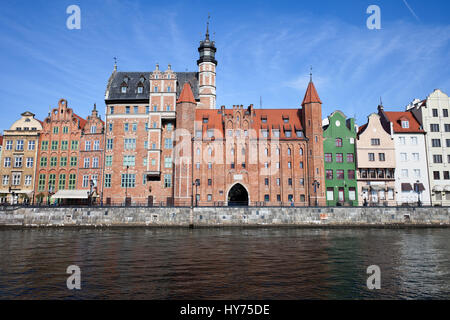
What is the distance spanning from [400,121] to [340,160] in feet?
47.2

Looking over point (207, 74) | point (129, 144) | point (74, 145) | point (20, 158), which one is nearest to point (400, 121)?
point (207, 74)

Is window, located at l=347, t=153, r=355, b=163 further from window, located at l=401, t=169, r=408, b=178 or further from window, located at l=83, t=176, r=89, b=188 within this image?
window, located at l=83, t=176, r=89, b=188

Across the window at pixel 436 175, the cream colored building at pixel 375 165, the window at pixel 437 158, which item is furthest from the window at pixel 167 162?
the window at pixel 437 158

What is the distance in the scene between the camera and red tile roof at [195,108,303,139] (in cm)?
5592

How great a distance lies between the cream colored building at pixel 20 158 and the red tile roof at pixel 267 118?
31.3 m

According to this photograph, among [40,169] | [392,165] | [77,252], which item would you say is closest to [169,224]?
[77,252]

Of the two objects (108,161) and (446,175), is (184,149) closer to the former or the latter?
(108,161)

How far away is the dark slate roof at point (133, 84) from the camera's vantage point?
57.4m

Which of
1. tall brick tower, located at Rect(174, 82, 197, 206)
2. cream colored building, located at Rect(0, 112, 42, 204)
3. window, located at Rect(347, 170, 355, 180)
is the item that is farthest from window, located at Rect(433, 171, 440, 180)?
cream colored building, located at Rect(0, 112, 42, 204)

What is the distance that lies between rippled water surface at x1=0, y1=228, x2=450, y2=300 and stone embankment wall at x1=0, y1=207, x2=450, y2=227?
45.3 feet

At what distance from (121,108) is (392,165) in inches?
1999

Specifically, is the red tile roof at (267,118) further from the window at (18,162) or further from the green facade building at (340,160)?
the window at (18,162)

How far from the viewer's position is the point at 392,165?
54000mm

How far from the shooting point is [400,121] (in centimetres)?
5712
